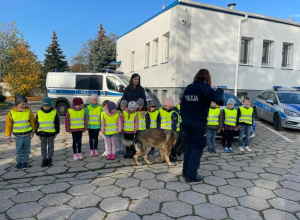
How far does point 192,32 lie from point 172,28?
4.02 feet

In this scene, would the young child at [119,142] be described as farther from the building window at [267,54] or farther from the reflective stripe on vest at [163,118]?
the building window at [267,54]

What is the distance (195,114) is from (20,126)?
3.30m

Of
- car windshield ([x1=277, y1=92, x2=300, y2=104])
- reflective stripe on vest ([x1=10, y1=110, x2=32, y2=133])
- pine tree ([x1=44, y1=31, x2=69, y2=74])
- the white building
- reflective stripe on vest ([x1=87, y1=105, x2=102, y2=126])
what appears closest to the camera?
reflective stripe on vest ([x1=10, y1=110, x2=32, y2=133])

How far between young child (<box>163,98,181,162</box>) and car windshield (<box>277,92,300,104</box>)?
21.8ft

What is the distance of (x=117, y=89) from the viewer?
36.9 feet

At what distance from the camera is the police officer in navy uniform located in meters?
3.72

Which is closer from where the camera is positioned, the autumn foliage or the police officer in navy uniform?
the police officer in navy uniform

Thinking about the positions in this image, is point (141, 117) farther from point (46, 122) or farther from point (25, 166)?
point (25, 166)

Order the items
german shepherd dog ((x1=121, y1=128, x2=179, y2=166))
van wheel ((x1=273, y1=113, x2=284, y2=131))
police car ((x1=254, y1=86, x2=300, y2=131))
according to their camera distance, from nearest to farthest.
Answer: german shepherd dog ((x1=121, y1=128, x2=179, y2=166)) < police car ((x1=254, y1=86, x2=300, y2=131)) < van wheel ((x1=273, y1=113, x2=284, y2=131))

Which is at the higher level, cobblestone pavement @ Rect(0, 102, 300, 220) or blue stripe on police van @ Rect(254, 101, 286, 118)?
blue stripe on police van @ Rect(254, 101, 286, 118)

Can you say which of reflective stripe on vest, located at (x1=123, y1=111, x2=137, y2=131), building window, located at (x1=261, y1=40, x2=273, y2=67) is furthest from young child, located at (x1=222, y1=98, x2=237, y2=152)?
building window, located at (x1=261, y1=40, x2=273, y2=67)

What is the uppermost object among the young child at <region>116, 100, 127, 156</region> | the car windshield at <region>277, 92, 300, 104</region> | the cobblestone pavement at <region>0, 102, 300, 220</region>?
the car windshield at <region>277, 92, 300, 104</region>

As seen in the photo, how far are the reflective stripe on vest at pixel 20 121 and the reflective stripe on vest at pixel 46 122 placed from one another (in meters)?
0.22

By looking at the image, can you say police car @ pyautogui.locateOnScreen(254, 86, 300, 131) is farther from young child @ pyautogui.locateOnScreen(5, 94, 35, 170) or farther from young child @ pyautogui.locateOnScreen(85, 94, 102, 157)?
young child @ pyautogui.locateOnScreen(5, 94, 35, 170)
